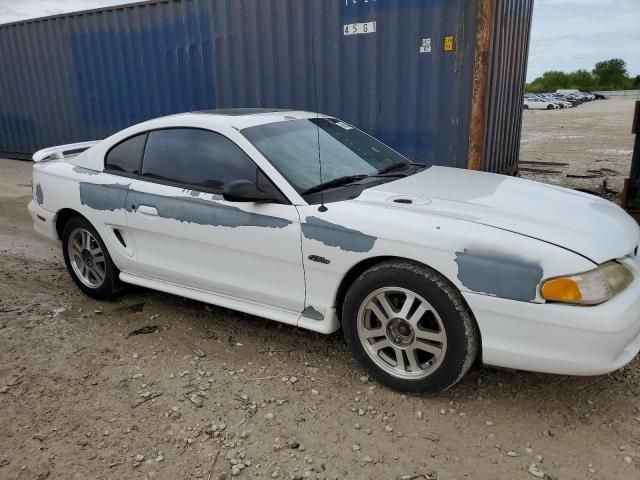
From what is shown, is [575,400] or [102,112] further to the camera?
[102,112]

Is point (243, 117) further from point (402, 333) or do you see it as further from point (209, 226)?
point (402, 333)

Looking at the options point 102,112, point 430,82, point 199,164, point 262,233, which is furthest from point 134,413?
point 102,112

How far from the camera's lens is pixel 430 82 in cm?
→ 611

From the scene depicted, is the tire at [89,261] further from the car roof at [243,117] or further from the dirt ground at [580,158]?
the dirt ground at [580,158]

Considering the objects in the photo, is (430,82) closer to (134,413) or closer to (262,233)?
(262,233)

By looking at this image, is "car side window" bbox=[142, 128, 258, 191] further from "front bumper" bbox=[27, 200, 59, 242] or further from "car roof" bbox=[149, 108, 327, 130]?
"front bumper" bbox=[27, 200, 59, 242]

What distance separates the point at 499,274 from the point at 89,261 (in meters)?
3.13

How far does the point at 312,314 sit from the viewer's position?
3020 millimetres

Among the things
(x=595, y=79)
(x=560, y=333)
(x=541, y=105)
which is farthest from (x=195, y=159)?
(x=595, y=79)

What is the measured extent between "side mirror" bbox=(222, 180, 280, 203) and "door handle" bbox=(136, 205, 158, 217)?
2.42 ft

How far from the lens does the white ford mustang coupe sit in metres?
2.38

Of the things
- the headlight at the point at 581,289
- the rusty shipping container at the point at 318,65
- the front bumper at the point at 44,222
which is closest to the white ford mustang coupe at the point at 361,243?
the headlight at the point at 581,289

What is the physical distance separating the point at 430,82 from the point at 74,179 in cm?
405

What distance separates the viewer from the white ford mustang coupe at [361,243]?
2.38 m
